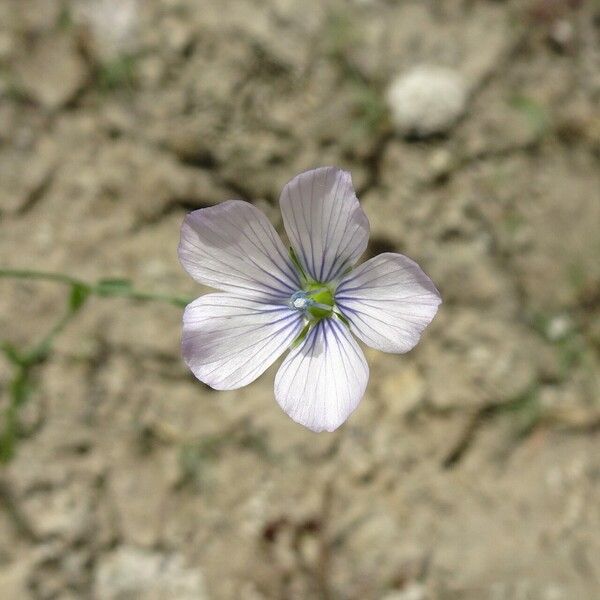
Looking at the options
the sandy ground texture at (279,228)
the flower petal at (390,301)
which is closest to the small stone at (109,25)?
the sandy ground texture at (279,228)

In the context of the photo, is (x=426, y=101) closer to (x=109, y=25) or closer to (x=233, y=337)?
(x=109, y=25)

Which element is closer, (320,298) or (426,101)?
(320,298)

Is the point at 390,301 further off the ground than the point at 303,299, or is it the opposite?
the point at 303,299

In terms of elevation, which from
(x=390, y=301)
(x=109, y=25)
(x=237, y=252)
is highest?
(x=109, y=25)

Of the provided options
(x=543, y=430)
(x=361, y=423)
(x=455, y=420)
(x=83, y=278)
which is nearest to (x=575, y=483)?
(x=543, y=430)

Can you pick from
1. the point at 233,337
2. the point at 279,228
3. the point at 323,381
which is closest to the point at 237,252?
the point at 233,337

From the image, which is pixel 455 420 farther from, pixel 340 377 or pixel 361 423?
pixel 340 377

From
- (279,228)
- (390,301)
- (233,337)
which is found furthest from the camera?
(279,228)
